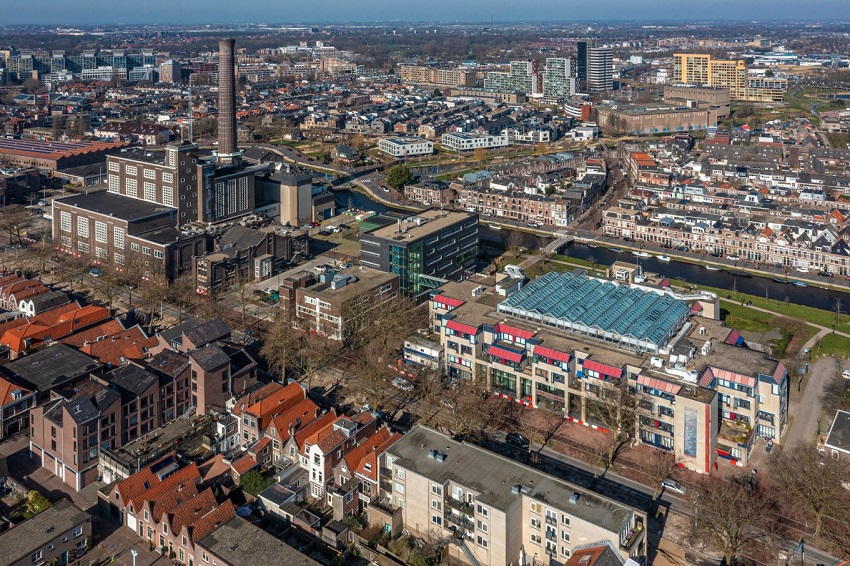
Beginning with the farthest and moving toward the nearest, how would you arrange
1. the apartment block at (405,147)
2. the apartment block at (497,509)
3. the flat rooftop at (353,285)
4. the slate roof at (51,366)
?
the apartment block at (405,147) → the flat rooftop at (353,285) → the slate roof at (51,366) → the apartment block at (497,509)

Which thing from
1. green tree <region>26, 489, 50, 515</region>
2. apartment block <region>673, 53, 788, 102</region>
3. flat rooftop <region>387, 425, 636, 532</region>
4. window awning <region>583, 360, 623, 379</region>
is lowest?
green tree <region>26, 489, 50, 515</region>

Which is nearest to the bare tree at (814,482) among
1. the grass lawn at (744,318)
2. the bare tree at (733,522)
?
the bare tree at (733,522)

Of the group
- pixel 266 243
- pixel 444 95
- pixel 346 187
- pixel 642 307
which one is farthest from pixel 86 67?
pixel 642 307

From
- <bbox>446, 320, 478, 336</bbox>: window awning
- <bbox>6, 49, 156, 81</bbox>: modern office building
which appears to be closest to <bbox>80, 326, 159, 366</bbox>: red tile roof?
<bbox>446, 320, 478, 336</bbox>: window awning

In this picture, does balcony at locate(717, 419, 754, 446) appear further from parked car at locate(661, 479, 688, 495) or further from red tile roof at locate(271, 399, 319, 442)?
red tile roof at locate(271, 399, 319, 442)

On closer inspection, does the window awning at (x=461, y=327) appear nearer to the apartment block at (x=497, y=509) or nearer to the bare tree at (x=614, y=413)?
the bare tree at (x=614, y=413)

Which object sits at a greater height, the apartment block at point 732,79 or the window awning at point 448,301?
the apartment block at point 732,79
